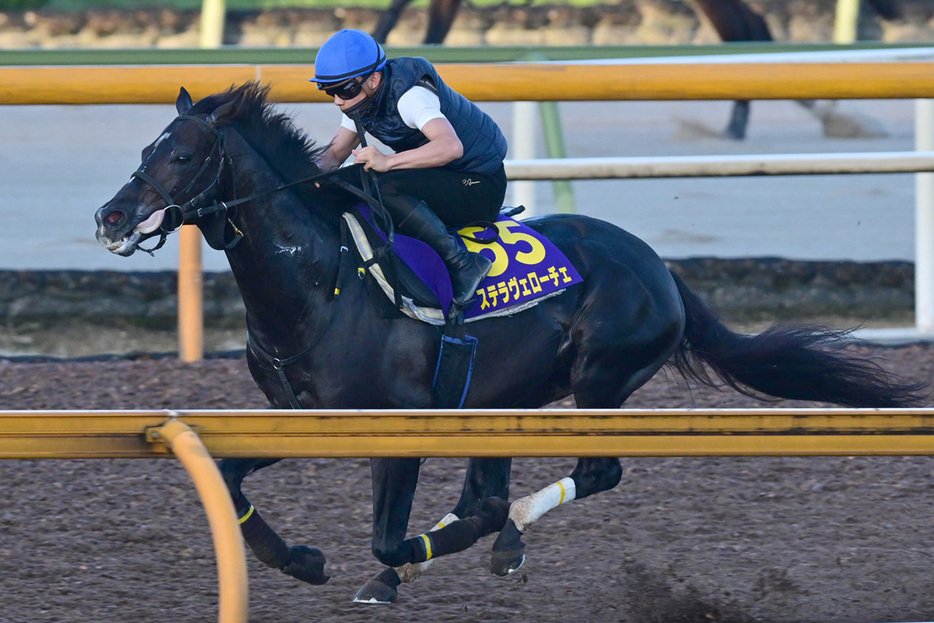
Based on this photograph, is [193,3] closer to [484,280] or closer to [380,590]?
[484,280]

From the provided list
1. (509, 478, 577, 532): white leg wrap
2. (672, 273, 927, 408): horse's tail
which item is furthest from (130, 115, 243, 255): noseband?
(672, 273, 927, 408): horse's tail

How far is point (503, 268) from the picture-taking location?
148 inches

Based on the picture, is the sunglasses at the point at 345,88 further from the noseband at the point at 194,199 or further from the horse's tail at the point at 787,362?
the horse's tail at the point at 787,362

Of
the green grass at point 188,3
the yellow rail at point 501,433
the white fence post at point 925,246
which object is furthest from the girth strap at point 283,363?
the green grass at point 188,3

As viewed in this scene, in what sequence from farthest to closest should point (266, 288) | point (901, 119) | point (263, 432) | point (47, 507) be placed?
point (901, 119) → point (47, 507) → point (266, 288) → point (263, 432)

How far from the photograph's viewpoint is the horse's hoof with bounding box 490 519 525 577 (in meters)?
3.78

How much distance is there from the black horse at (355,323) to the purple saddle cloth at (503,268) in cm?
6

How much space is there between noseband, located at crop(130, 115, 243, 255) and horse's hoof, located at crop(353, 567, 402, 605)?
3.31 feet

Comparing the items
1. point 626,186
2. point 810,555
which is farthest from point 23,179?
point 810,555

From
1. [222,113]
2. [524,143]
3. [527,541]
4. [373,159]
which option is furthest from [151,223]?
[524,143]

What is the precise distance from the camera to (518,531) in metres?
3.83

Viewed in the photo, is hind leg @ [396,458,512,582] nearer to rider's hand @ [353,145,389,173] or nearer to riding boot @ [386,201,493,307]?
riding boot @ [386,201,493,307]

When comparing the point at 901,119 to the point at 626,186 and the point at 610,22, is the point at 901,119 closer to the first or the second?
the point at 610,22

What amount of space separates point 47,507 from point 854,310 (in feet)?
13.0
